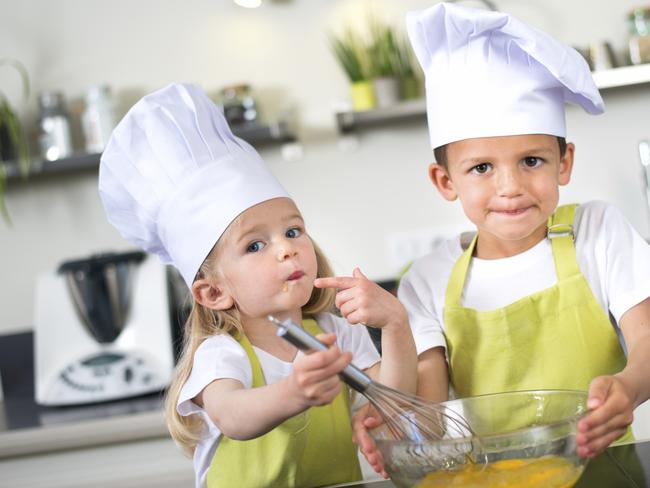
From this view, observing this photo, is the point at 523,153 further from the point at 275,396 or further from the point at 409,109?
the point at 409,109

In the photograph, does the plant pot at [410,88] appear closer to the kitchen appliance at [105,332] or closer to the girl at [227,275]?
the kitchen appliance at [105,332]

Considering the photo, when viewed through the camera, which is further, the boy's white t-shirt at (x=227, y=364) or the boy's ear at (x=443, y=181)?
the boy's ear at (x=443, y=181)

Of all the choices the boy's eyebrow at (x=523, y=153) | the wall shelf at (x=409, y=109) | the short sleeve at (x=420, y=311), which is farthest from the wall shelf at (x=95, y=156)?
the boy's eyebrow at (x=523, y=153)

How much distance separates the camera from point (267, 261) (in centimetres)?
96

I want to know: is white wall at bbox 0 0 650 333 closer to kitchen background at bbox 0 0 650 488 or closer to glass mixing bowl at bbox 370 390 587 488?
kitchen background at bbox 0 0 650 488

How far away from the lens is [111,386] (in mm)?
1920

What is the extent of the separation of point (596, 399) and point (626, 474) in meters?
0.09

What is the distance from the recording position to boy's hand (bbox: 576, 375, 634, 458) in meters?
0.73

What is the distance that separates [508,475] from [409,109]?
4.90 feet

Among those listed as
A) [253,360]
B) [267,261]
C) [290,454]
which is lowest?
[290,454]

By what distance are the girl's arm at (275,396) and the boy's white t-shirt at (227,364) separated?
15mm

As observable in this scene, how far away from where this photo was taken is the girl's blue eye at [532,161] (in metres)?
1.03

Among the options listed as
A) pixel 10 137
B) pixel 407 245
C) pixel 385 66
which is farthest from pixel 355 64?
pixel 10 137

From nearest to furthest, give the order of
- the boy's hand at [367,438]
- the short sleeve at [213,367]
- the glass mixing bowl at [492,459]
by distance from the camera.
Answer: the glass mixing bowl at [492,459], the boy's hand at [367,438], the short sleeve at [213,367]
